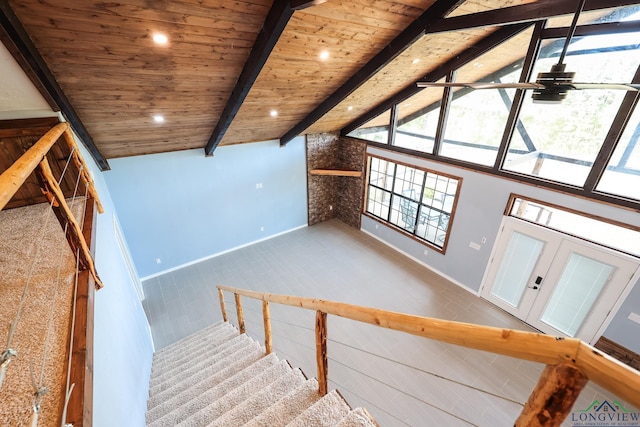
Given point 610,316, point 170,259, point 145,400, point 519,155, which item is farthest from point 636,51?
point 170,259

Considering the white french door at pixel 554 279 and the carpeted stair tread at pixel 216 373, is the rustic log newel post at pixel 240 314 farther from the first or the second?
the white french door at pixel 554 279

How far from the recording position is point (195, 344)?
4191mm

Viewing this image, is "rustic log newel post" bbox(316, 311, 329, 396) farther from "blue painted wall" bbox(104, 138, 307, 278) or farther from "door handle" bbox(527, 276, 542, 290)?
"blue painted wall" bbox(104, 138, 307, 278)

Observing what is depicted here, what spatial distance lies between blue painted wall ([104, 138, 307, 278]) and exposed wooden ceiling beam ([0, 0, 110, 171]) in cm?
200

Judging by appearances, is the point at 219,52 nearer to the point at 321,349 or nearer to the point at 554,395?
the point at 321,349

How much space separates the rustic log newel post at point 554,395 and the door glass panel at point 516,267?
4664 millimetres

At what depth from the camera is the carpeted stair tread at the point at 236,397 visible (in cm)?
213

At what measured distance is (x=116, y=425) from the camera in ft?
5.66

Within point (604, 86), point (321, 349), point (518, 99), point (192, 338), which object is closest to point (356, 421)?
point (321, 349)

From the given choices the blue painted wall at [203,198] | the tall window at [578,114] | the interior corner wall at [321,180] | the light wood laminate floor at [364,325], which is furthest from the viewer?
the interior corner wall at [321,180]

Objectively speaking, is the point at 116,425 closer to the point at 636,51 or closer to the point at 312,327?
the point at 312,327

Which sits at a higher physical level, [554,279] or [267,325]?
[267,325]

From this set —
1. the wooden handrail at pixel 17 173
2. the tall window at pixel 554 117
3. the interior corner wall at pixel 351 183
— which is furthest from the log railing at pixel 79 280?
the interior corner wall at pixel 351 183

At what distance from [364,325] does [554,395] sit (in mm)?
4359
